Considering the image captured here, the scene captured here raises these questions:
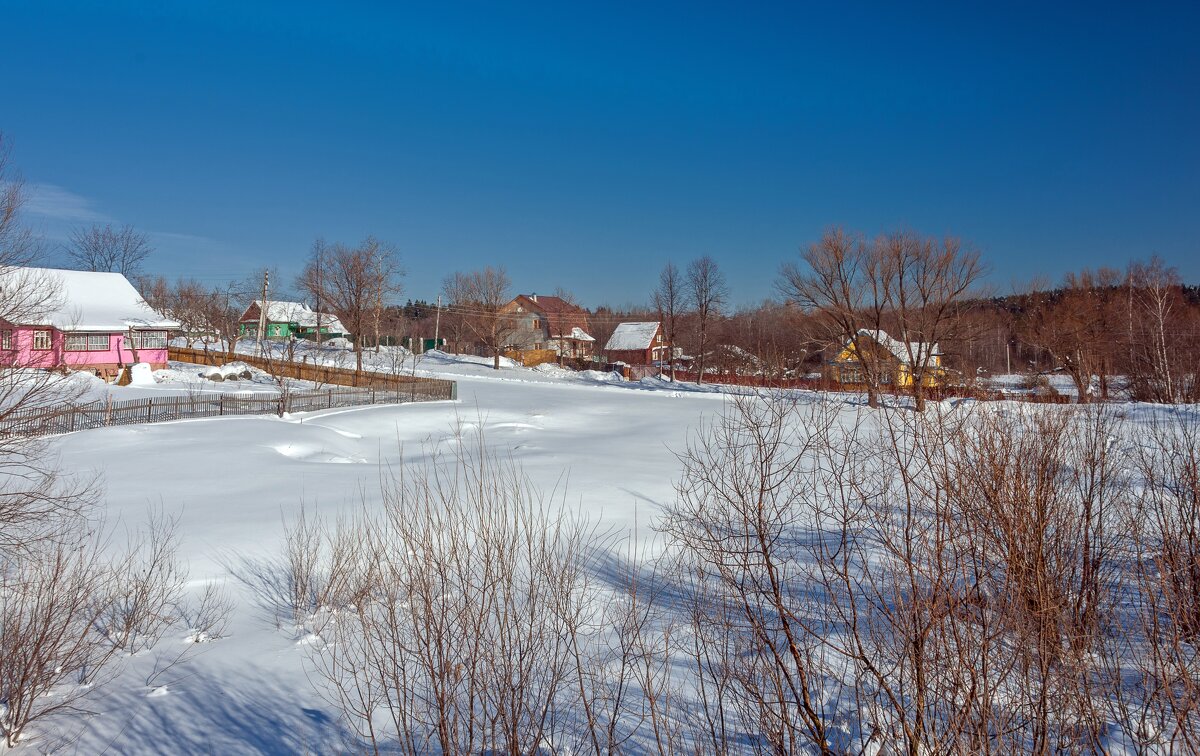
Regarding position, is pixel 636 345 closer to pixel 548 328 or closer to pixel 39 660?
pixel 548 328

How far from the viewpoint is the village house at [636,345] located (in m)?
66.9

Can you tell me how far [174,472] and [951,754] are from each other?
18307 millimetres

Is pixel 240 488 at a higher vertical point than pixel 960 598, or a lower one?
lower

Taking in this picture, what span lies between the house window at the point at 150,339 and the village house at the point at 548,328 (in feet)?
100

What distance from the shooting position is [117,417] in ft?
75.1

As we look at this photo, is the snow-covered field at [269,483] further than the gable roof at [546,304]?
No

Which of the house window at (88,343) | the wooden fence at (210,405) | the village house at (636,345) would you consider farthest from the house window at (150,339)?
the village house at (636,345)

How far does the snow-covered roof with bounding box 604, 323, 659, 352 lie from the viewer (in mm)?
67250

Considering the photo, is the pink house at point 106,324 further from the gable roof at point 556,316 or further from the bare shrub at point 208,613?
the gable roof at point 556,316

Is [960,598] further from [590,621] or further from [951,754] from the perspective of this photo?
[590,621]

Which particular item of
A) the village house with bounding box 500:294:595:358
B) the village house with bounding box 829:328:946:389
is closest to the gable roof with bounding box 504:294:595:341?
the village house with bounding box 500:294:595:358

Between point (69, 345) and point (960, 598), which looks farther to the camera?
point (69, 345)

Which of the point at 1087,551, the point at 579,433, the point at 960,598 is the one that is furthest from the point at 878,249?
the point at 960,598

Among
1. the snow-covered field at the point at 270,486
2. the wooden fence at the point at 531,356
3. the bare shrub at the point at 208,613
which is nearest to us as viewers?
the snow-covered field at the point at 270,486
